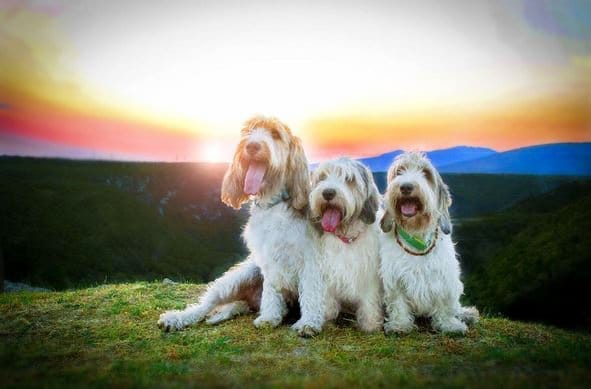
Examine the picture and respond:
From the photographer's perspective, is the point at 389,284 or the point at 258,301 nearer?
the point at 389,284

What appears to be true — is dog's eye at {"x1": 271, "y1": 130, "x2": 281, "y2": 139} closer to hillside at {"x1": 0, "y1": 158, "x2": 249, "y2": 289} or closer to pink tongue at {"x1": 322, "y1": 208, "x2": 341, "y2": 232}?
pink tongue at {"x1": 322, "y1": 208, "x2": 341, "y2": 232}

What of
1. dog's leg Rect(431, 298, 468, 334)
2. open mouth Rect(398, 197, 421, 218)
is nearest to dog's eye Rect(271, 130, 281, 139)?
open mouth Rect(398, 197, 421, 218)

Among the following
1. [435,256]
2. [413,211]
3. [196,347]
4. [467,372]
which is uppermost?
[413,211]

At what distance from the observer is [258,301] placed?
858cm

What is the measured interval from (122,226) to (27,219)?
18.1 m

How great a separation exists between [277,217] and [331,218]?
83 cm

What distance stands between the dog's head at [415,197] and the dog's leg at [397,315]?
0.92 meters

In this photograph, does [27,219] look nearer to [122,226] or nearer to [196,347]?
[122,226]

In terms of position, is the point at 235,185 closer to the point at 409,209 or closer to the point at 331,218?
the point at 331,218

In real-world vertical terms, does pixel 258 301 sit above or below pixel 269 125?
below

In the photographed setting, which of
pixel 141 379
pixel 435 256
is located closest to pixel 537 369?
pixel 435 256

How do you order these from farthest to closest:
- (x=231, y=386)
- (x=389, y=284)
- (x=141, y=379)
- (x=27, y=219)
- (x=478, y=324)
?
(x=27, y=219)
(x=478, y=324)
(x=389, y=284)
(x=141, y=379)
(x=231, y=386)

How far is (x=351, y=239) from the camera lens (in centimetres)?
739

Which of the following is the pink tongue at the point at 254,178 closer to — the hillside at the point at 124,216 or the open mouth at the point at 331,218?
the open mouth at the point at 331,218
